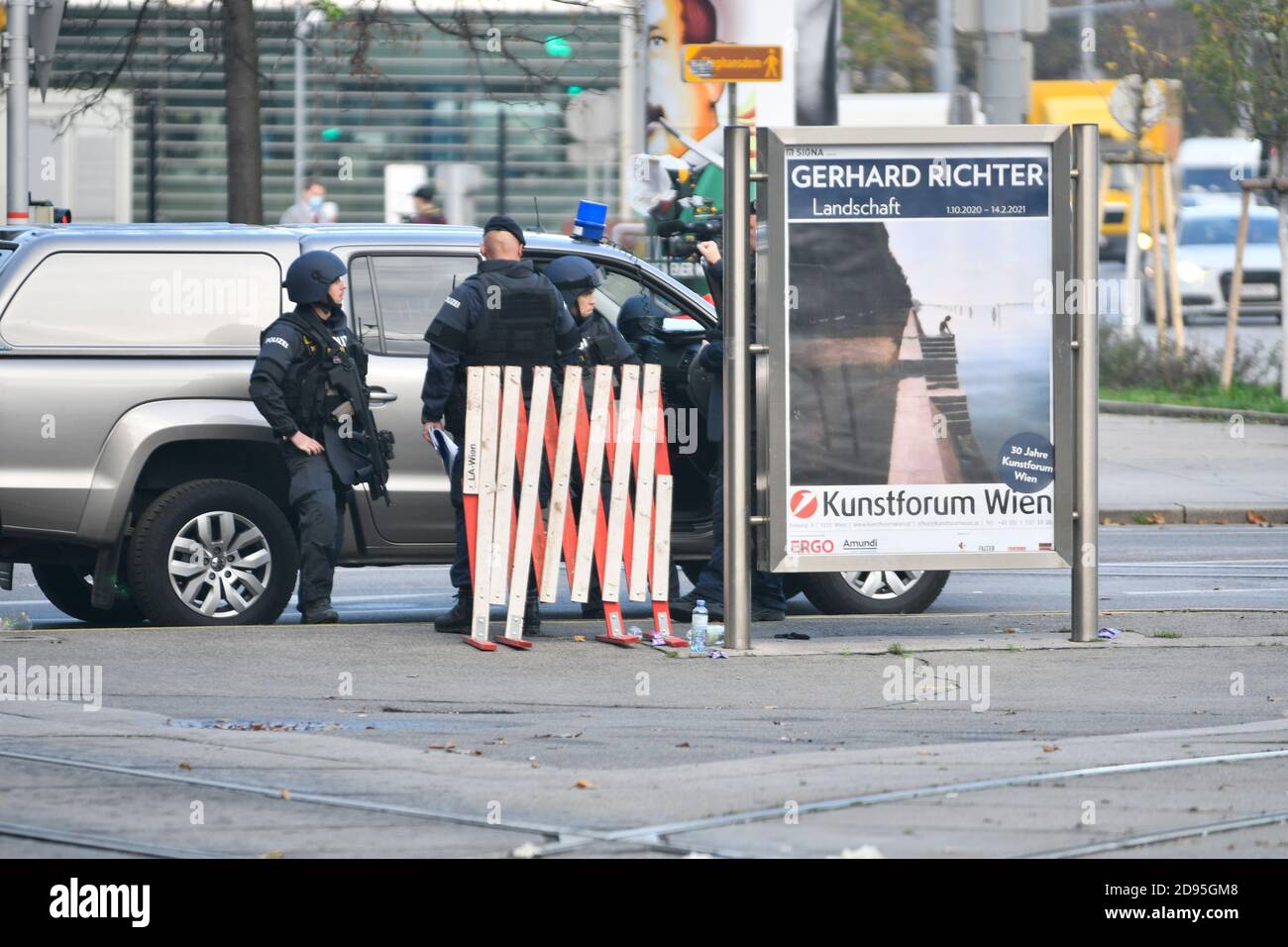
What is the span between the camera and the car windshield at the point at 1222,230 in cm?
3588

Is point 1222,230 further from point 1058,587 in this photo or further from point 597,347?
point 597,347

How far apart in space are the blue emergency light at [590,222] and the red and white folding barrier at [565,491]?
1.29 meters

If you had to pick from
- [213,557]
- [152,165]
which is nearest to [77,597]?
[213,557]

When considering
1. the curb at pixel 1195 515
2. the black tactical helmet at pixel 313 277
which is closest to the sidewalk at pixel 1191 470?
the curb at pixel 1195 515

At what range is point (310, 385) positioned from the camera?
10.1 m

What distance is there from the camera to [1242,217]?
2208cm

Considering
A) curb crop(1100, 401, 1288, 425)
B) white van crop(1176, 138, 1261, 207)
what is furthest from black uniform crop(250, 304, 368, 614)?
white van crop(1176, 138, 1261, 207)

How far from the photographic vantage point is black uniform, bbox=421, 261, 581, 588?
32.4 feet

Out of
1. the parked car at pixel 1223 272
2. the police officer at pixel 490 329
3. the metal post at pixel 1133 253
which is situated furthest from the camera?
the parked car at pixel 1223 272

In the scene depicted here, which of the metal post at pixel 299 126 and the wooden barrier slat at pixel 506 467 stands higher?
the metal post at pixel 299 126

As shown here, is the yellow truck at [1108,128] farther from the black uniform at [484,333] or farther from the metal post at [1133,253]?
the black uniform at [484,333]
